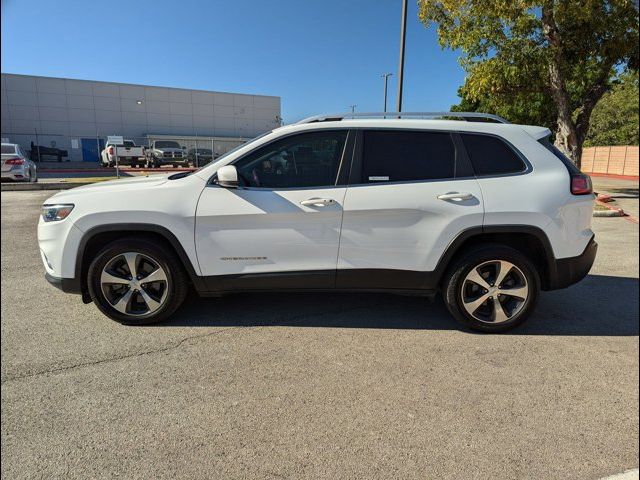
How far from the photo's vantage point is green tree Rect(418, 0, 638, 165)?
10.2 metres

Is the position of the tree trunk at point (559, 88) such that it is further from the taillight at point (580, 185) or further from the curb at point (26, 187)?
the curb at point (26, 187)

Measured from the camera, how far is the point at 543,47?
11.4 metres

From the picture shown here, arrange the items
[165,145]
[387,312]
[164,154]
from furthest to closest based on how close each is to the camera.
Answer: [165,145]
[164,154]
[387,312]

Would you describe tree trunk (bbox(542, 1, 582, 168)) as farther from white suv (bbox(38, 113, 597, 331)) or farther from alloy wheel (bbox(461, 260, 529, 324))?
alloy wheel (bbox(461, 260, 529, 324))

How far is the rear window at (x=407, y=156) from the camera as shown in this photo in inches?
138

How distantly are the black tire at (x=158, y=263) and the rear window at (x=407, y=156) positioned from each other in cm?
177

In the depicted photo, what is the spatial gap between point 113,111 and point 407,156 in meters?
49.2

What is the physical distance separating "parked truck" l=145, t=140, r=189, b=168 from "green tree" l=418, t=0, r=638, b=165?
22.3 meters

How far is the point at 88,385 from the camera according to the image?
8.99 ft

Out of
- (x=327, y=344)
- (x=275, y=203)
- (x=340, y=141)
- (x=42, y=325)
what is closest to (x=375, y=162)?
(x=340, y=141)

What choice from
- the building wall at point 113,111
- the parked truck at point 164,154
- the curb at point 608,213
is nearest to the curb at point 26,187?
the parked truck at point 164,154

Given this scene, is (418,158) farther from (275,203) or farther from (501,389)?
(501,389)

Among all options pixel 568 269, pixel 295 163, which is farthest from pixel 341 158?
pixel 568 269

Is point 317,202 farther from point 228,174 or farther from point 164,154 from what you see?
point 164,154
